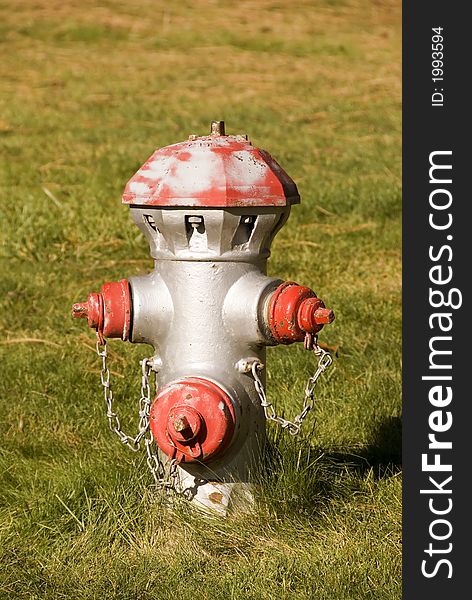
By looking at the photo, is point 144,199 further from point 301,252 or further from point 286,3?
point 286,3

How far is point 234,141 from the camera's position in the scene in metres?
3.14

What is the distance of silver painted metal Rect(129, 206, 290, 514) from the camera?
3059 millimetres

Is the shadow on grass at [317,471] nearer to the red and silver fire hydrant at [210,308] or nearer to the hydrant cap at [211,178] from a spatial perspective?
the red and silver fire hydrant at [210,308]

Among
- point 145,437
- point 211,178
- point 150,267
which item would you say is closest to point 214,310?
point 211,178

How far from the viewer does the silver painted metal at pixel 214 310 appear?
10.0 feet

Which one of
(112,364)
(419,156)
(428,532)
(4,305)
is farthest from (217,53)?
(428,532)

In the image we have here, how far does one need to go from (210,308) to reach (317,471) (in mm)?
679

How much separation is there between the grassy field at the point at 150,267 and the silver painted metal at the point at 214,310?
0.12m

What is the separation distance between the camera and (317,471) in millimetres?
3375

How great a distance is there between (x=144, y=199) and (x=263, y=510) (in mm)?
977

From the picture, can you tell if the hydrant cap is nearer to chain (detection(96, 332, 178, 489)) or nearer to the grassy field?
chain (detection(96, 332, 178, 489))

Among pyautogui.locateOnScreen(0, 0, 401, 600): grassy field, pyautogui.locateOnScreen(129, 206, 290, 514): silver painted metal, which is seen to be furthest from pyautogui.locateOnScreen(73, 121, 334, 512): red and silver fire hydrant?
pyautogui.locateOnScreen(0, 0, 401, 600): grassy field

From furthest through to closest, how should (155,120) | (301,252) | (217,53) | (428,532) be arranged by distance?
1. (217,53)
2. (155,120)
3. (301,252)
4. (428,532)

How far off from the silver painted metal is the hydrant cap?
42 millimetres
